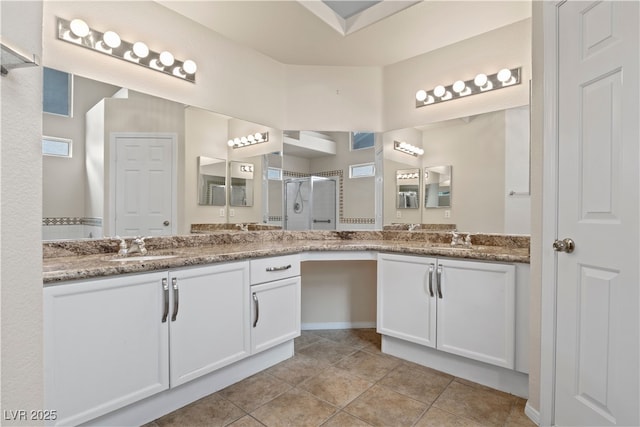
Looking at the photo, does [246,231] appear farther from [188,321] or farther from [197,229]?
[188,321]

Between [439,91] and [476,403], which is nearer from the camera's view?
[476,403]

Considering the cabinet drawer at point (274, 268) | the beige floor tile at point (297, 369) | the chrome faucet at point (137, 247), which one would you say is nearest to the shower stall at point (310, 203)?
the cabinet drawer at point (274, 268)

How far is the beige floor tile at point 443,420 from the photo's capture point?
1.58 m

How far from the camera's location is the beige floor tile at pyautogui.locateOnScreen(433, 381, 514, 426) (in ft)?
5.41

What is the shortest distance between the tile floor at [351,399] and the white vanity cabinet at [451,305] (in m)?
0.21

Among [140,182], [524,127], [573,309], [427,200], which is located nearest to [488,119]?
[524,127]

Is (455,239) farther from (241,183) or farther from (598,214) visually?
(241,183)

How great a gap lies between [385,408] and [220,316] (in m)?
1.08

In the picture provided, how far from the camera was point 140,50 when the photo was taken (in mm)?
1987

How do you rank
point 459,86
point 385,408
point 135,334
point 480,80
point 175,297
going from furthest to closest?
point 459,86 → point 480,80 → point 385,408 → point 175,297 → point 135,334

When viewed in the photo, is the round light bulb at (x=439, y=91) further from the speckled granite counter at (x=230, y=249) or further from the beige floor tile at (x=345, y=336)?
the beige floor tile at (x=345, y=336)

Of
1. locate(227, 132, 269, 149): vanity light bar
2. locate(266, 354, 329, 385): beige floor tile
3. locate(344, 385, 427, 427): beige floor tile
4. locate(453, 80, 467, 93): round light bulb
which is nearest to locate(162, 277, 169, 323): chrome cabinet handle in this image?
locate(266, 354, 329, 385): beige floor tile

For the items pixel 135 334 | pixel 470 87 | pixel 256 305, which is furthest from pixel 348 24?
pixel 135 334

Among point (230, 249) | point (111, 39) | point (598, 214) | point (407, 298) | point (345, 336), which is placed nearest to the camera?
point (598, 214)
